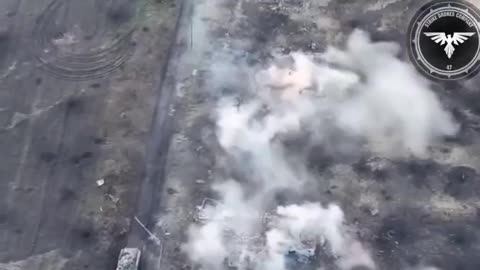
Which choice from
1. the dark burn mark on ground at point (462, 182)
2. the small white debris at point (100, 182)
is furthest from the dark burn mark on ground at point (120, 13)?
the dark burn mark on ground at point (462, 182)

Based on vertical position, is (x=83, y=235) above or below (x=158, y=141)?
below

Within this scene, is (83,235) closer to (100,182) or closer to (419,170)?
(100,182)

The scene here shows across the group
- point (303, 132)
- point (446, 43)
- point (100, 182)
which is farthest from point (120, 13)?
point (446, 43)

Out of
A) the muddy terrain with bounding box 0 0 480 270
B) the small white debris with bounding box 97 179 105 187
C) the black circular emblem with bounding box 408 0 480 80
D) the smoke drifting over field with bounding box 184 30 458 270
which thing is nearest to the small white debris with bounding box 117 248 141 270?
the muddy terrain with bounding box 0 0 480 270

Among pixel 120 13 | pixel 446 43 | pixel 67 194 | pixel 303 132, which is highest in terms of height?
pixel 446 43

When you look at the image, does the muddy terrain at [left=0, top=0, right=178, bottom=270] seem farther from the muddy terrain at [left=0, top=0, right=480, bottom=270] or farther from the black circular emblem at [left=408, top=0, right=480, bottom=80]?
the black circular emblem at [left=408, top=0, right=480, bottom=80]
